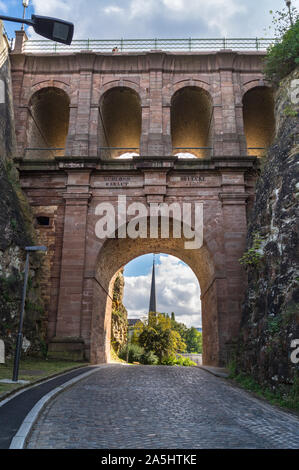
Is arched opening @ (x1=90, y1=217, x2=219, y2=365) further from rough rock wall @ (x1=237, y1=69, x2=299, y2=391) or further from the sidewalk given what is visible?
the sidewalk

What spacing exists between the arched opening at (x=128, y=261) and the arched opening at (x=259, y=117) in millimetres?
6970

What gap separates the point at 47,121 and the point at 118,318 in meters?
14.3

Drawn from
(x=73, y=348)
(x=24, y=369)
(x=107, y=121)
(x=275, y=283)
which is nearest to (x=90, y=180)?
(x=107, y=121)

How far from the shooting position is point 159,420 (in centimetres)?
696

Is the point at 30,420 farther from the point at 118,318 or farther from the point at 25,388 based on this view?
the point at 118,318

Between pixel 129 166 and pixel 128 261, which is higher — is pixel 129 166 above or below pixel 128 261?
above

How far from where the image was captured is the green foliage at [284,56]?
16.3m

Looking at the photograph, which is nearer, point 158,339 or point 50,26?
point 50,26

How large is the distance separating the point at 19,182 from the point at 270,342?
46.9 feet

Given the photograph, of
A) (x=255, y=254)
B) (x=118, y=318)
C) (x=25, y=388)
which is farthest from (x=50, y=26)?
(x=118, y=318)

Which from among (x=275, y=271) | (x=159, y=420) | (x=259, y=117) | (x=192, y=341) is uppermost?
(x=259, y=117)

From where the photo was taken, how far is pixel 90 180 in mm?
19234
